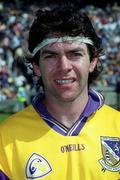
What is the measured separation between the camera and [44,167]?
A: 10.7 ft

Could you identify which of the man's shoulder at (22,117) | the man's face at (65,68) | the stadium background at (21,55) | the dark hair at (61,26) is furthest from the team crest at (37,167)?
the stadium background at (21,55)

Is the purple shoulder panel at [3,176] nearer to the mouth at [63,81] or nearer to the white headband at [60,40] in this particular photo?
the mouth at [63,81]

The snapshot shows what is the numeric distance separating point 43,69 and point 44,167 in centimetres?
61

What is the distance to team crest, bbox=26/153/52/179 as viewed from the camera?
3244 millimetres

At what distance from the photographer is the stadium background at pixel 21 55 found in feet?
45.3

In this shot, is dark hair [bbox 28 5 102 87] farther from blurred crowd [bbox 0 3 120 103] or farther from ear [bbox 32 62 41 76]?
blurred crowd [bbox 0 3 120 103]

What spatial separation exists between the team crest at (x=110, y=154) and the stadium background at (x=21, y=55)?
6.95 meters

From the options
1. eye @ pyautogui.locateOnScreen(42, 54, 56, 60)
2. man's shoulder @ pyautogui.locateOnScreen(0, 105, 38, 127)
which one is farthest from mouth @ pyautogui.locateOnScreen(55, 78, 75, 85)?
man's shoulder @ pyautogui.locateOnScreen(0, 105, 38, 127)

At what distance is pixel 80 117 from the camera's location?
3.46 metres

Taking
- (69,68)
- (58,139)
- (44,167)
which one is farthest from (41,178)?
(69,68)

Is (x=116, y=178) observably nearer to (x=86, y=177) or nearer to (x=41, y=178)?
Result: (x=86, y=177)

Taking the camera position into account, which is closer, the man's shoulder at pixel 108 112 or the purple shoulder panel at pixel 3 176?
the purple shoulder panel at pixel 3 176

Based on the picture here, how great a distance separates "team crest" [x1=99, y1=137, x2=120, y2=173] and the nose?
53 cm

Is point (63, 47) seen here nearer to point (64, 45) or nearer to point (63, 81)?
point (64, 45)
